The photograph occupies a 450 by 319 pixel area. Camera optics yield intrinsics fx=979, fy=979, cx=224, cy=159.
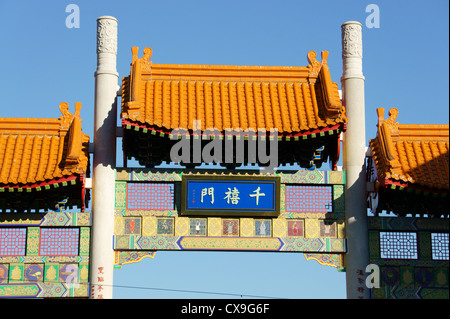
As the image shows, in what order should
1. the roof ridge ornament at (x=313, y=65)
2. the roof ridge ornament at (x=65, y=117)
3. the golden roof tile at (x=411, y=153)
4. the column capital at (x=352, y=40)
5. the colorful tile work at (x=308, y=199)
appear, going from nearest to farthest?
1. the golden roof tile at (x=411, y=153)
2. the colorful tile work at (x=308, y=199)
3. the roof ridge ornament at (x=65, y=117)
4. the column capital at (x=352, y=40)
5. the roof ridge ornament at (x=313, y=65)

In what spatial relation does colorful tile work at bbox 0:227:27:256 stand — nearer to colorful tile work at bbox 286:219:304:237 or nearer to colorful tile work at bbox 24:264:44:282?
colorful tile work at bbox 24:264:44:282

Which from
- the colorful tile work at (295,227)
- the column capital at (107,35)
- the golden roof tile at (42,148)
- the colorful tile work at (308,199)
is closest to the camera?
the golden roof tile at (42,148)

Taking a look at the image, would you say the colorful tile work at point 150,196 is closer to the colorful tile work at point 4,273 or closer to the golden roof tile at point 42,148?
the golden roof tile at point 42,148

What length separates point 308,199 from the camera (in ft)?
59.6

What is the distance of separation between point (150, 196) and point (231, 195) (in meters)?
1.49

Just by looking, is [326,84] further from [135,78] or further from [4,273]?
[4,273]

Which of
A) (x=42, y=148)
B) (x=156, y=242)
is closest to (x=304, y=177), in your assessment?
(x=156, y=242)

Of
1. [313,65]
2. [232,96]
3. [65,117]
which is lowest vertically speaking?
[65,117]

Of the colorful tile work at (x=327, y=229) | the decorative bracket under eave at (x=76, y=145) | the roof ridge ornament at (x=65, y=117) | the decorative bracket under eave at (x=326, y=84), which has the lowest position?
the colorful tile work at (x=327, y=229)

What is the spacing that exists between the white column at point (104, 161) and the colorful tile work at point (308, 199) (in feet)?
10.8

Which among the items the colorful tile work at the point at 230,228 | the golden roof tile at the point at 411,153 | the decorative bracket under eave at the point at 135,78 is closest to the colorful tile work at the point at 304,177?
the golden roof tile at the point at 411,153

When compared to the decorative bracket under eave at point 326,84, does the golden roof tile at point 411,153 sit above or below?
below

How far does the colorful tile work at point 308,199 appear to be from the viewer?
59.4ft

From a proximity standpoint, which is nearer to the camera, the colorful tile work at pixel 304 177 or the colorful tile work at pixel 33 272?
the colorful tile work at pixel 33 272
